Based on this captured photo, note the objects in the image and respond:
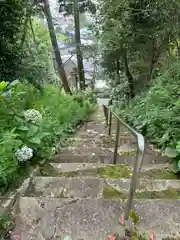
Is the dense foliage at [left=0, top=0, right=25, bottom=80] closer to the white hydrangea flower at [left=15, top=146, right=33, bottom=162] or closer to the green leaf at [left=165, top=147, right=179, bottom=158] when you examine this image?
the white hydrangea flower at [left=15, top=146, right=33, bottom=162]

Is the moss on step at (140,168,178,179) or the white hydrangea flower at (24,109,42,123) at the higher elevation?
the white hydrangea flower at (24,109,42,123)

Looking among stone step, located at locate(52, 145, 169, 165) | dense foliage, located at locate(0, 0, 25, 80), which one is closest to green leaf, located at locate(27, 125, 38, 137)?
stone step, located at locate(52, 145, 169, 165)

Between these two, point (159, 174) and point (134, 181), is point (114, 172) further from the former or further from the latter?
point (134, 181)

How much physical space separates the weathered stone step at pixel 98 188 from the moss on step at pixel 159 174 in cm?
29

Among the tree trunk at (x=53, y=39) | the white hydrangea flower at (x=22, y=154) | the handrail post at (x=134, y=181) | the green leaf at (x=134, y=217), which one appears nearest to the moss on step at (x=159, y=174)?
the green leaf at (x=134, y=217)

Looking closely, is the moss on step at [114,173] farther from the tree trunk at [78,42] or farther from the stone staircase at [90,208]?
the tree trunk at [78,42]

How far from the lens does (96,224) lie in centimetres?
144

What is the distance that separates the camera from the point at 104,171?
7.72 ft

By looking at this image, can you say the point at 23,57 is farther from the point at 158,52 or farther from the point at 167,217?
the point at 167,217

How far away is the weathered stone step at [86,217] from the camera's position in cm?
138

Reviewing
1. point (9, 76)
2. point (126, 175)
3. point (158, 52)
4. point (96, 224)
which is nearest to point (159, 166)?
point (126, 175)

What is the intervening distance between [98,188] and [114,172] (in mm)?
489

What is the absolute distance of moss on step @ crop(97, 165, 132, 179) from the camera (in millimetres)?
2242

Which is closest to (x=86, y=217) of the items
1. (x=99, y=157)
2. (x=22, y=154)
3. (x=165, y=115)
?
(x=22, y=154)
